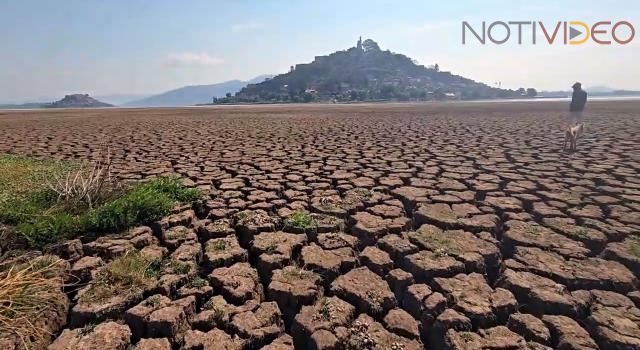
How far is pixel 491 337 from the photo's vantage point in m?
1.74

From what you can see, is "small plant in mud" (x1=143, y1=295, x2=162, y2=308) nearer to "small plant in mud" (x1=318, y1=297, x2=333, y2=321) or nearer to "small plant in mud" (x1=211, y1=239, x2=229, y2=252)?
"small plant in mud" (x1=211, y1=239, x2=229, y2=252)

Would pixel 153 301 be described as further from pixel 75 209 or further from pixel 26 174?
pixel 26 174

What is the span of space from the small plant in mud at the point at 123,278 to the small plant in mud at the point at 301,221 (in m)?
1.08

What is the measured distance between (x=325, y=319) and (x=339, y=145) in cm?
580

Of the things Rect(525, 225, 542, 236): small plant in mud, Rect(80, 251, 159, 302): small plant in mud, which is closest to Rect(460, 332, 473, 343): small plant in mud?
Rect(525, 225, 542, 236): small plant in mud

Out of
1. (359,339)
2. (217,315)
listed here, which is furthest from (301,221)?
(359,339)

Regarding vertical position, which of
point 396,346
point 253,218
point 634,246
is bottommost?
point 396,346

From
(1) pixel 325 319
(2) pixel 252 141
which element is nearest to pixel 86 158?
(2) pixel 252 141

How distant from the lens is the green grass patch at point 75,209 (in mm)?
2680

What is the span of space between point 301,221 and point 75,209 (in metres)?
1.97

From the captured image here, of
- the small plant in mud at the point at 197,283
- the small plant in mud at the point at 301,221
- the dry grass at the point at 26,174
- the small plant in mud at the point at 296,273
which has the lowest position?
the small plant in mud at the point at 296,273

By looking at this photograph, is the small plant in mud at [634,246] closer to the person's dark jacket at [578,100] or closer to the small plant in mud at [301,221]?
the small plant in mud at [301,221]

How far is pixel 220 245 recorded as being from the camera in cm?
267

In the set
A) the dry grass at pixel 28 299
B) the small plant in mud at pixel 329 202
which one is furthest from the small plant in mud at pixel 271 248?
the dry grass at pixel 28 299
